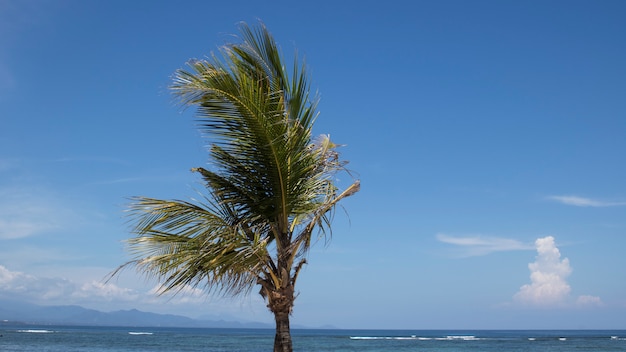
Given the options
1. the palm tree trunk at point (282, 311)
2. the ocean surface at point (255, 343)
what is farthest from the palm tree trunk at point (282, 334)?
the ocean surface at point (255, 343)

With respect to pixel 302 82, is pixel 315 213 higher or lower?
lower

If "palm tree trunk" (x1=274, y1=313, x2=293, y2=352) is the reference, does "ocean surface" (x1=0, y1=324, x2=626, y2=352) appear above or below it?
below

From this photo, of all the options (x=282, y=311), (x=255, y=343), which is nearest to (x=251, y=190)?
(x=282, y=311)

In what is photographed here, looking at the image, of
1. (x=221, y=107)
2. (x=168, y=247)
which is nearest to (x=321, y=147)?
(x=221, y=107)

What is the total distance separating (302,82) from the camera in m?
7.79

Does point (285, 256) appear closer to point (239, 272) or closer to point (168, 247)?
point (239, 272)

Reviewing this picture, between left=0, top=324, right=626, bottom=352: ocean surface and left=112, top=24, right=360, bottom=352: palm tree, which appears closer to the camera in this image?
left=112, top=24, right=360, bottom=352: palm tree

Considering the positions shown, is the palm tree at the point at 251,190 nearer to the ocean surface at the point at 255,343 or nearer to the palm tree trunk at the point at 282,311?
the palm tree trunk at the point at 282,311

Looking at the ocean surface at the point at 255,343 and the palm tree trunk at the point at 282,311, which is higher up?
the palm tree trunk at the point at 282,311

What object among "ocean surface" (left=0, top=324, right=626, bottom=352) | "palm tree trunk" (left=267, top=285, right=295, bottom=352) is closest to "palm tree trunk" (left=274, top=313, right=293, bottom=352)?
"palm tree trunk" (left=267, top=285, right=295, bottom=352)

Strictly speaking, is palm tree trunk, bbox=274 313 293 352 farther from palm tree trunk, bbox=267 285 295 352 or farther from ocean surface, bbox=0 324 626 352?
ocean surface, bbox=0 324 626 352

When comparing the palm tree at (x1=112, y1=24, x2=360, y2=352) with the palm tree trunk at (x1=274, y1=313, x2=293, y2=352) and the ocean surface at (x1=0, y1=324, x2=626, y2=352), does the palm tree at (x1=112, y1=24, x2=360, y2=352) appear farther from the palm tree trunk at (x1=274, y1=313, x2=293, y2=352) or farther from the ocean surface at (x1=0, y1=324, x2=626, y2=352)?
the ocean surface at (x1=0, y1=324, x2=626, y2=352)

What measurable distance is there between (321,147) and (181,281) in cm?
245

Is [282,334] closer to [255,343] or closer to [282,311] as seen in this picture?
[282,311]
